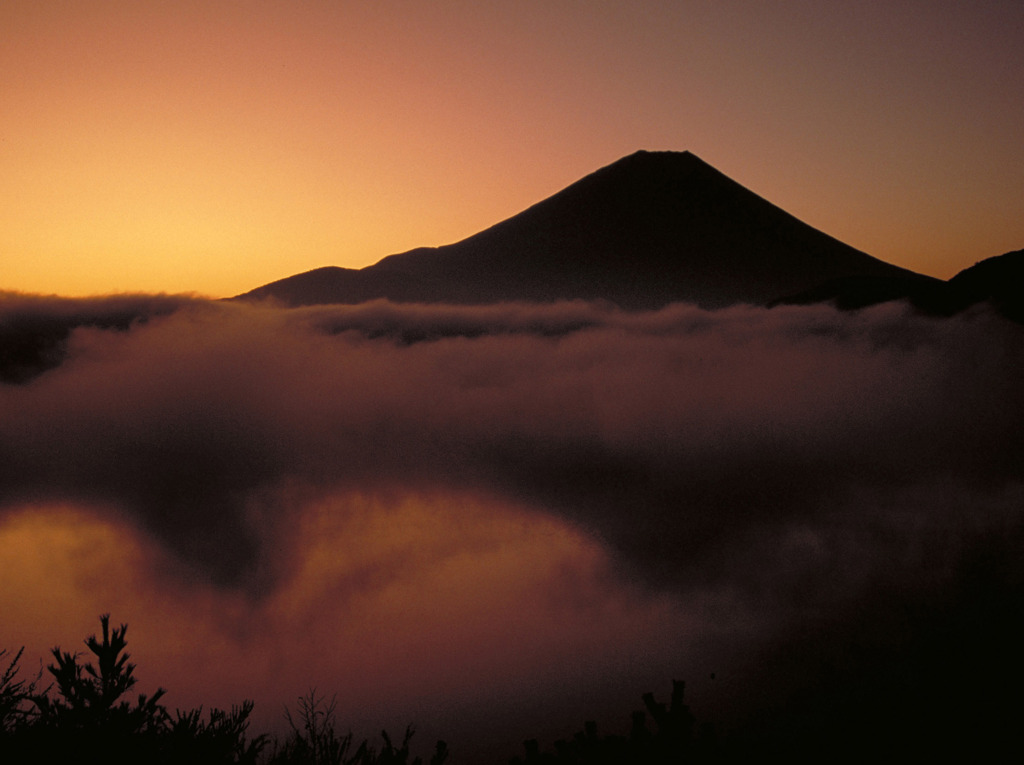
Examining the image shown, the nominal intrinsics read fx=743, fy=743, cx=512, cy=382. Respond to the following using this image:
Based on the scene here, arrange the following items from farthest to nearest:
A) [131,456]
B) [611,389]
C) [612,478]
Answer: [131,456], [611,389], [612,478]

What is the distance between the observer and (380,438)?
191 metres

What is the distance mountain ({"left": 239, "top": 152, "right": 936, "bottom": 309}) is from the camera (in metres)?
170

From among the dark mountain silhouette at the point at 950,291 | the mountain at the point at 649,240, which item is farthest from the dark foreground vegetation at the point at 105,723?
the mountain at the point at 649,240

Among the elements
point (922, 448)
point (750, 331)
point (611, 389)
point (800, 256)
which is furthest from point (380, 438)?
point (922, 448)

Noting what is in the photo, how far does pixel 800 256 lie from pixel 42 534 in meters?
187

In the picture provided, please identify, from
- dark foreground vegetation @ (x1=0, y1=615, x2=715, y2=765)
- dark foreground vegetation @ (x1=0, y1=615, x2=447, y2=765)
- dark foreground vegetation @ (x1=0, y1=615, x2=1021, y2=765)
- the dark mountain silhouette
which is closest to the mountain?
the dark mountain silhouette

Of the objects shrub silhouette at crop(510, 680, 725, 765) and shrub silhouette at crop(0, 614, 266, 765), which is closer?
shrub silhouette at crop(0, 614, 266, 765)

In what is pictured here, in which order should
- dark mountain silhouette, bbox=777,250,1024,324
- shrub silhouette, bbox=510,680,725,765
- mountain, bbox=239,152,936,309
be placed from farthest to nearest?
mountain, bbox=239,152,936,309 → dark mountain silhouette, bbox=777,250,1024,324 → shrub silhouette, bbox=510,680,725,765

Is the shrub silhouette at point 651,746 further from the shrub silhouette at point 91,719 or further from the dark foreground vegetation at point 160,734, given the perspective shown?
the shrub silhouette at point 91,719

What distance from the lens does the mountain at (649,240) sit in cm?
17025

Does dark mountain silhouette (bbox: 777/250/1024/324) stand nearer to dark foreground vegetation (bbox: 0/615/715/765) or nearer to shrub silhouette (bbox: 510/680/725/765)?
shrub silhouette (bbox: 510/680/725/765)

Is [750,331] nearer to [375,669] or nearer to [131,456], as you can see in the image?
[375,669]

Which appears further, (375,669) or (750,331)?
(750,331)

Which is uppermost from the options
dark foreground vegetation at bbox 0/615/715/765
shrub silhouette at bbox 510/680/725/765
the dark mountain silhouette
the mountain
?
the mountain
